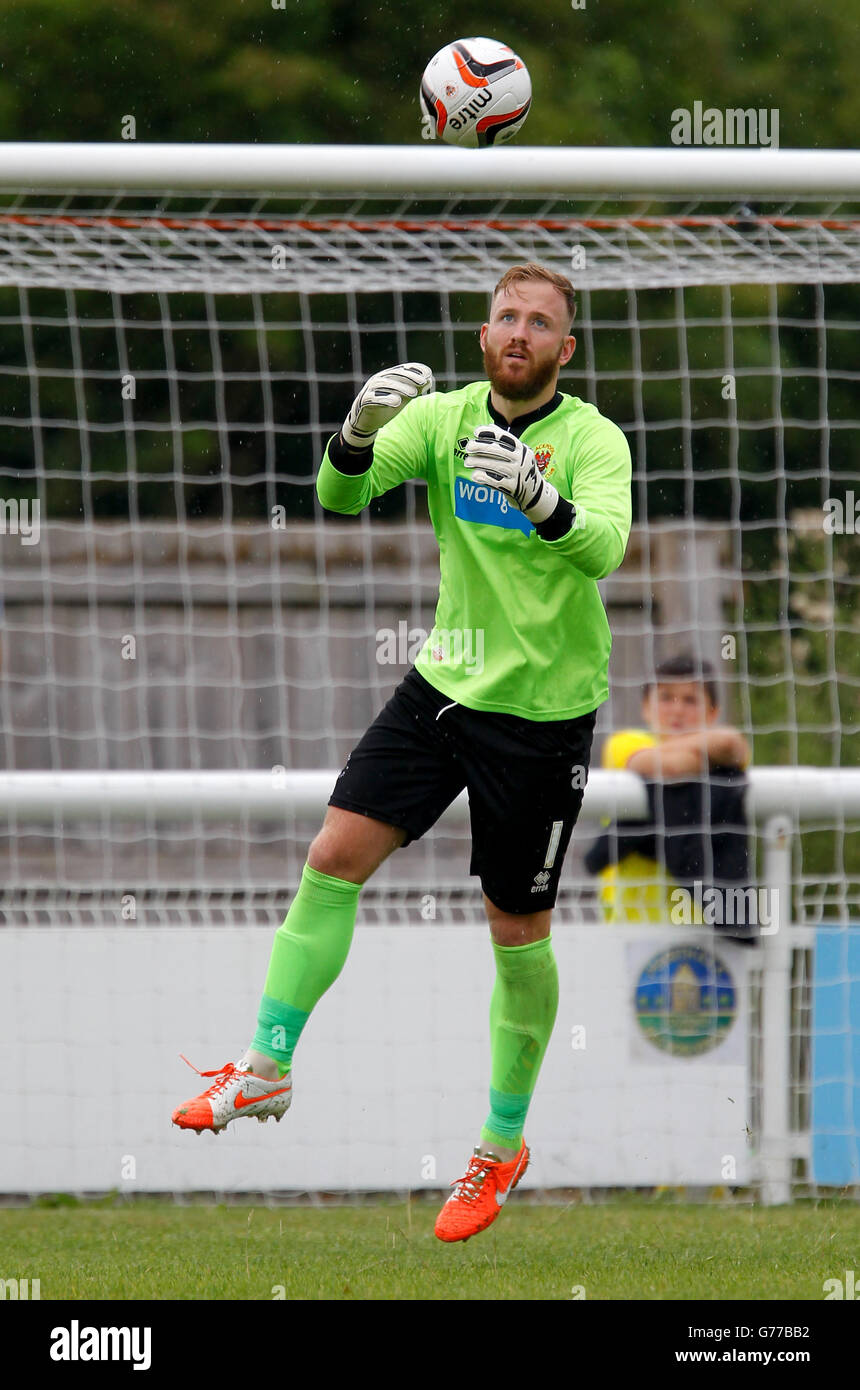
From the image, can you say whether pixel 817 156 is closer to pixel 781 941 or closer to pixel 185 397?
pixel 781 941

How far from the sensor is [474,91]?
5.50 metres

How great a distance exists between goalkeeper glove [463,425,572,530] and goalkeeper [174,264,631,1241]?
12.0 inches

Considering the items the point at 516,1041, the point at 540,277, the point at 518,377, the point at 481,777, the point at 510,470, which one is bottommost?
the point at 516,1041

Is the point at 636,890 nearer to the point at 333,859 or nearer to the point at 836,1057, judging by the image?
the point at 836,1057

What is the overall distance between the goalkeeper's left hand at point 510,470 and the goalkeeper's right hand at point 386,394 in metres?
0.25

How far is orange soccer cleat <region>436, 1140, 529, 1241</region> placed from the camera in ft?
16.5

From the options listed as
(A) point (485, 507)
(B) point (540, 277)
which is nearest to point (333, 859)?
(A) point (485, 507)

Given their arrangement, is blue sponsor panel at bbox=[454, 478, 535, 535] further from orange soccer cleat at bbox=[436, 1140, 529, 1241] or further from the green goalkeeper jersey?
orange soccer cleat at bbox=[436, 1140, 529, 1241]

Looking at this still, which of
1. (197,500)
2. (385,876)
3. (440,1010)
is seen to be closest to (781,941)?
(440,1010)

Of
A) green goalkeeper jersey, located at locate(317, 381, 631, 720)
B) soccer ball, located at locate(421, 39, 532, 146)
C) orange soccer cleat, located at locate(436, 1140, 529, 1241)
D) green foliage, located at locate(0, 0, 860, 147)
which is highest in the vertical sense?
green foliage, located at locate(0, 0, 860, 147)

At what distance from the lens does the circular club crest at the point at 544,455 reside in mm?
4977

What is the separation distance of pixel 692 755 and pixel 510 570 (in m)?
2.05

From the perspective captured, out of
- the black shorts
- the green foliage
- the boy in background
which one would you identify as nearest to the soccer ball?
the black shorts

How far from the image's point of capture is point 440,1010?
675 cm
